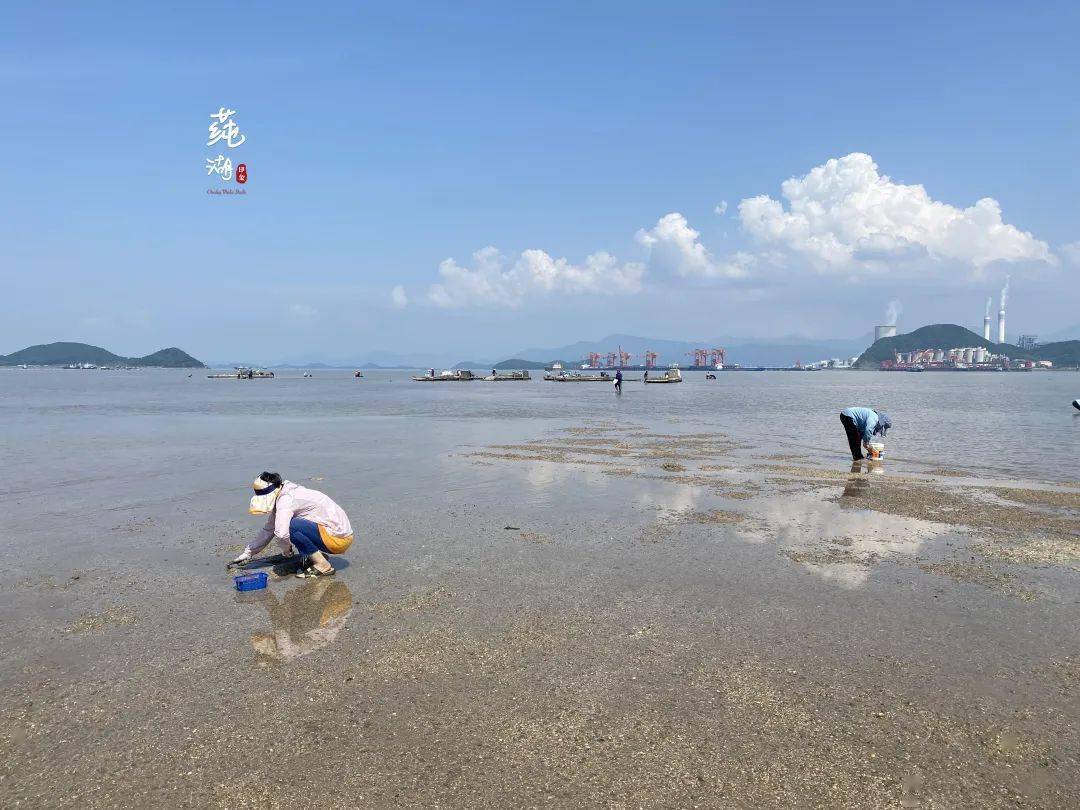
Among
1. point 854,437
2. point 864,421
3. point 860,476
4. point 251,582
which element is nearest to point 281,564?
point 251,582

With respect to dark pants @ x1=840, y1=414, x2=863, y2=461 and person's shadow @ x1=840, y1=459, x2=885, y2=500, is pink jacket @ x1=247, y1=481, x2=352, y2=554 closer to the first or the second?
person's shadow @ x1=840, y1=459, x2=885, y2=500

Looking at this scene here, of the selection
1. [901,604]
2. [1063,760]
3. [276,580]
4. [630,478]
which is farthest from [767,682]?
[630,478]

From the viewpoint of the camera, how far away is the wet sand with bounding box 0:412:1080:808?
4.76 metres

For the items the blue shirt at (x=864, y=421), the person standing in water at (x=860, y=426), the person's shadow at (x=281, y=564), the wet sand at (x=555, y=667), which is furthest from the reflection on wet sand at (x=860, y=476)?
the person's shadow at (x=281, y=564)

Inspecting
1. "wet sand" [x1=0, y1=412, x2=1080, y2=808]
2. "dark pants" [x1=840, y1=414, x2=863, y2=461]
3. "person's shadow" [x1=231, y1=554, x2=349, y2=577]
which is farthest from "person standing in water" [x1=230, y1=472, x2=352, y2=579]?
"dark pants" [x1=840, y1=414, x2=863, y2=461]

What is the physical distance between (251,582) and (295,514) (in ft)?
3.74

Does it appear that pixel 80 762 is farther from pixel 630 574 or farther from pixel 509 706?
pixel 630 574

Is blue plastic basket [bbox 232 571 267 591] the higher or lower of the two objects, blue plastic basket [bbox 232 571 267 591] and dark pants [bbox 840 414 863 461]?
the lower

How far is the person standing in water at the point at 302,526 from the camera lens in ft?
30.6

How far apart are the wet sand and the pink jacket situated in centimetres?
67

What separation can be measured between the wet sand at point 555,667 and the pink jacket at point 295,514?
0.67 meters

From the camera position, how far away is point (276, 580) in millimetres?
9391

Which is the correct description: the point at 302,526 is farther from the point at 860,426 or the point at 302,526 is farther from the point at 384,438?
the point at 384,438

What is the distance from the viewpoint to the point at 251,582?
888 cm
